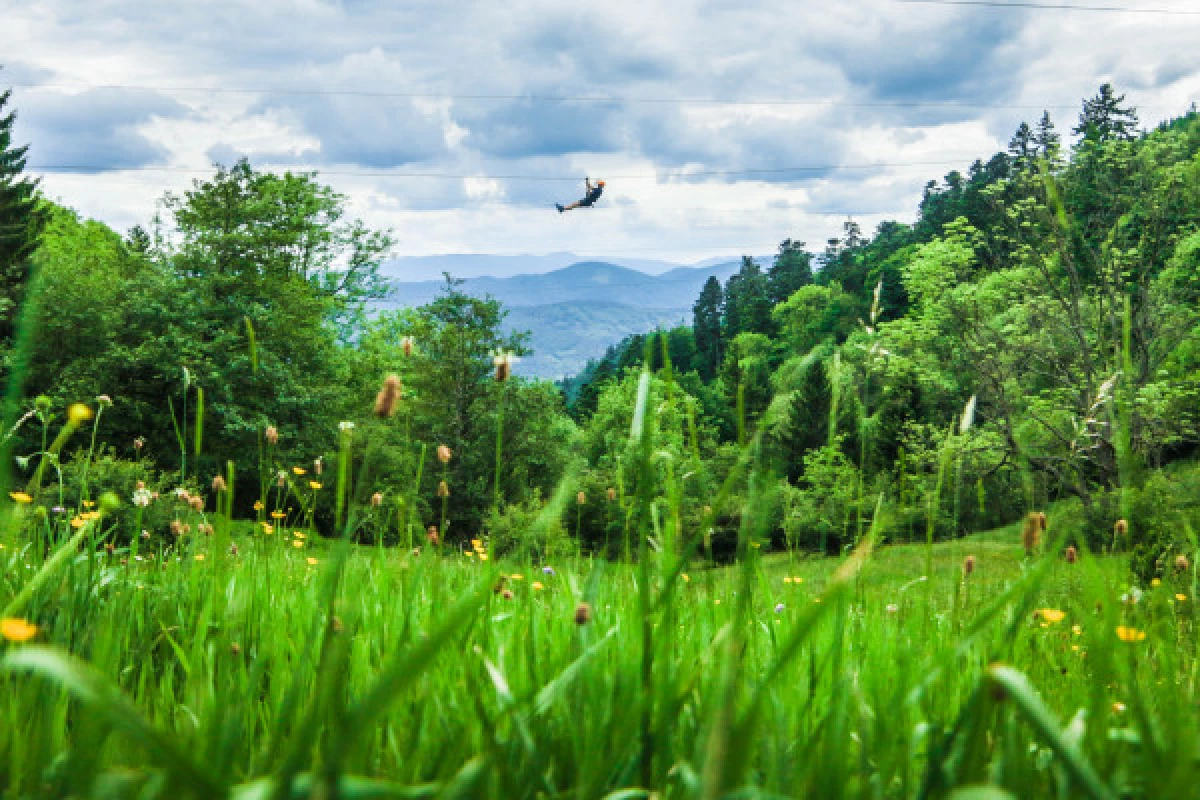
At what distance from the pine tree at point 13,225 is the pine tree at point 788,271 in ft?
180

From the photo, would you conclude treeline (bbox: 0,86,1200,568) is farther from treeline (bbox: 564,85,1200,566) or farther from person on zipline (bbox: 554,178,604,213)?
person on zipline (bbox: 554,178,604,213)

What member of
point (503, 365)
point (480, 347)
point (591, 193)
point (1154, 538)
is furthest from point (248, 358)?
point (503, 365)

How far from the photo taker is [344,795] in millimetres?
559

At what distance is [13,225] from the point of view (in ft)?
108

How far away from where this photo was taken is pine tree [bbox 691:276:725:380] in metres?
73.9

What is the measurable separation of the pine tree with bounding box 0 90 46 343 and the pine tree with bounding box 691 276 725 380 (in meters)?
51.9

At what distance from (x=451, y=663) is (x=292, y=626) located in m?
0.56

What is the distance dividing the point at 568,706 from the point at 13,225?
133 feet

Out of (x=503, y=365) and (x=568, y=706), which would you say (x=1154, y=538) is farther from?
(x=503, y=365)

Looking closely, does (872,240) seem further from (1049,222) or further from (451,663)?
(451,663)

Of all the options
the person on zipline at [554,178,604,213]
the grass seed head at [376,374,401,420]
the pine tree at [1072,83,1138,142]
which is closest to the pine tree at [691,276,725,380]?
the pine tree at [1072,83,1138,142]

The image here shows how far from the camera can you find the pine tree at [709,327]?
7394cm

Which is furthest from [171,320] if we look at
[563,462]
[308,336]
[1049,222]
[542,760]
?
[542,760]

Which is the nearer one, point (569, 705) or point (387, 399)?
point (387, 399)
